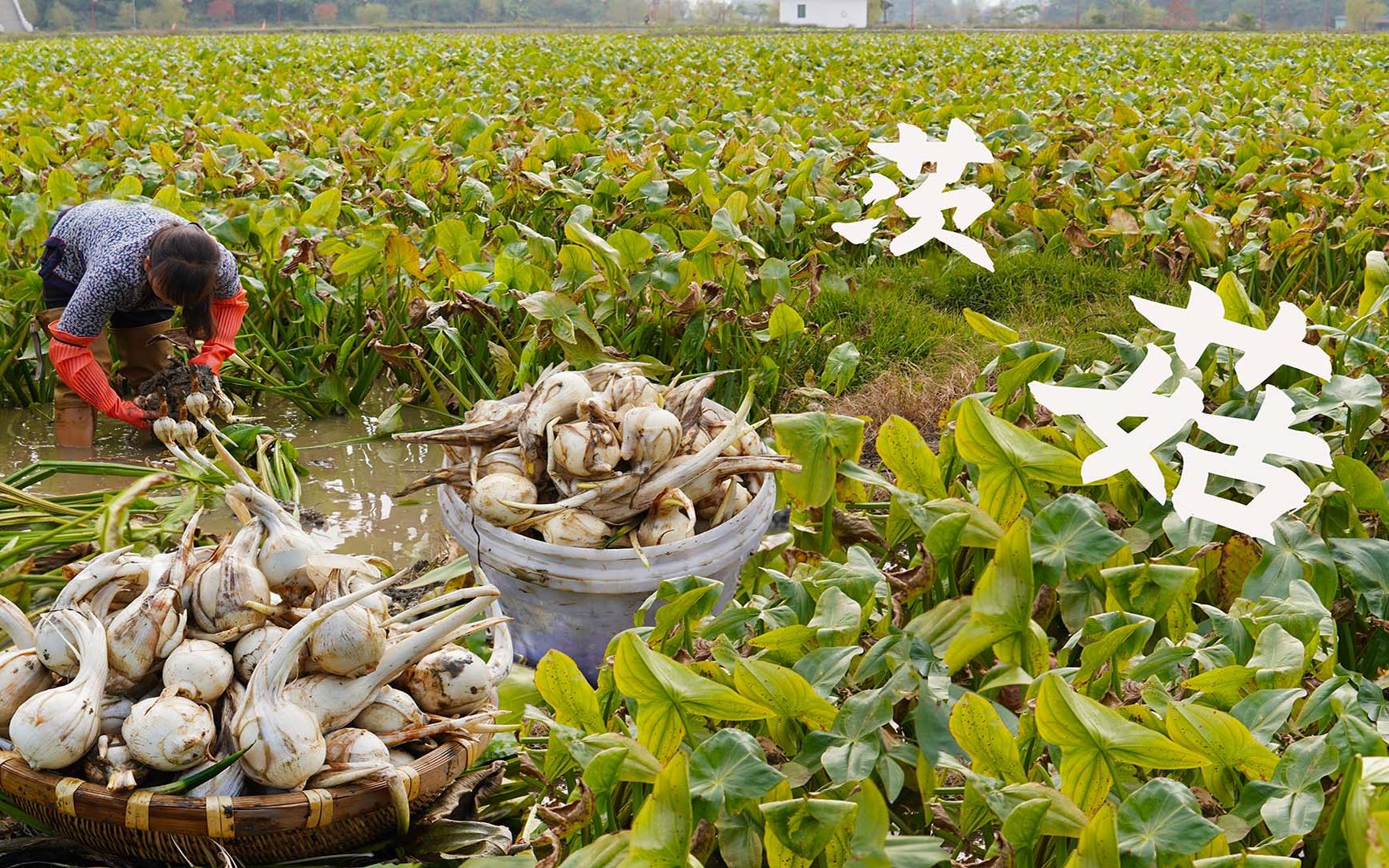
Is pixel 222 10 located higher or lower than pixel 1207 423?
higher

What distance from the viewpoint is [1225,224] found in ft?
13.6

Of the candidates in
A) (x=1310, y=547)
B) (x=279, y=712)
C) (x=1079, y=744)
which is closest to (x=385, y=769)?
(x=279, y=712)

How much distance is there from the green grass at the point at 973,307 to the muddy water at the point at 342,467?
4.42 ft

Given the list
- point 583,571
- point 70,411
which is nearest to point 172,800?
point 583,571

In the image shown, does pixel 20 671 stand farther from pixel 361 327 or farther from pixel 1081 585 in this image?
pixel 361 327

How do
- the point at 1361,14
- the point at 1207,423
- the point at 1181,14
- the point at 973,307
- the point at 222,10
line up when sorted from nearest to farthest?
the point at 1207,423, the point at 973,307, the point at 1181,14, the point at 222,10, the point at 1361,14

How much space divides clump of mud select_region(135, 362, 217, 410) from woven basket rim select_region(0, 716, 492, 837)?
1.71 meters

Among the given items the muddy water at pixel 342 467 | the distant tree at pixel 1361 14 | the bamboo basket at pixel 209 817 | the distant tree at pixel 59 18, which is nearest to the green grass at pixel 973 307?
the muddy water at pixel 342 467

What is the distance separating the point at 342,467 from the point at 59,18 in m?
43.1

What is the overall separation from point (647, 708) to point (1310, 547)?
3.21ft

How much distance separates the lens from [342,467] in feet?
11.0

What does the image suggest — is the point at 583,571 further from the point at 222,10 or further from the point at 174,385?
the point at 222,10

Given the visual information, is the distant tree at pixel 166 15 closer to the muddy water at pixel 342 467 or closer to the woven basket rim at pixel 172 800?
the muddy water at pixel 342 467

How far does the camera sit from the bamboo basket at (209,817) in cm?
150
